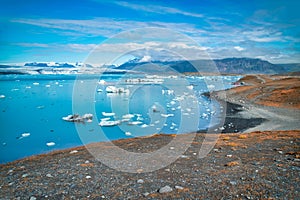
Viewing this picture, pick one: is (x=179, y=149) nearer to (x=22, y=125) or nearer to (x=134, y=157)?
(x=134, y=157)

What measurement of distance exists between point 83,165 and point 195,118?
19.6 meters

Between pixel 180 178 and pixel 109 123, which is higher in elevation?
pixel 180 178

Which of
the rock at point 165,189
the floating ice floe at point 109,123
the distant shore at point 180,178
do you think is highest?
the rock at point 165,189

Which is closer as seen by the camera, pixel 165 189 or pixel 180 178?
pixel 165 189

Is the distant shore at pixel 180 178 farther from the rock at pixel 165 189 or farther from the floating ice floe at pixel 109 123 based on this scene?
the floating ice floe at pixel 109 123

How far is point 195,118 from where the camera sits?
87.2ft

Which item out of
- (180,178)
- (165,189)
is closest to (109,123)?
(180,178)

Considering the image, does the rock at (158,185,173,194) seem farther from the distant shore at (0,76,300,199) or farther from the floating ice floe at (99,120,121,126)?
the floating ice floe at (99,120,121,126)

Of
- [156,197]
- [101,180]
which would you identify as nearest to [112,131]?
[101,180]

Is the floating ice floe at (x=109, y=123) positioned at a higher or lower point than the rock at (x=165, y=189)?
lower

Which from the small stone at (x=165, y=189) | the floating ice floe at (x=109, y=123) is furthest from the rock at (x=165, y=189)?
the floating ice floe at (x=109, y=123)

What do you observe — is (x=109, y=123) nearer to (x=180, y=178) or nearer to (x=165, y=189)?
(x=180, y=178)

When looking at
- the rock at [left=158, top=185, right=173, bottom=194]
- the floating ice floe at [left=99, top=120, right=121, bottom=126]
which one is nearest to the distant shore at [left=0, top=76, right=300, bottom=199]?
the rock at [left=158, top=185, right=173, bottom=194]

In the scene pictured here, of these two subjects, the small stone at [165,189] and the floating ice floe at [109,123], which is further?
the floating ice floe at [109,123]
